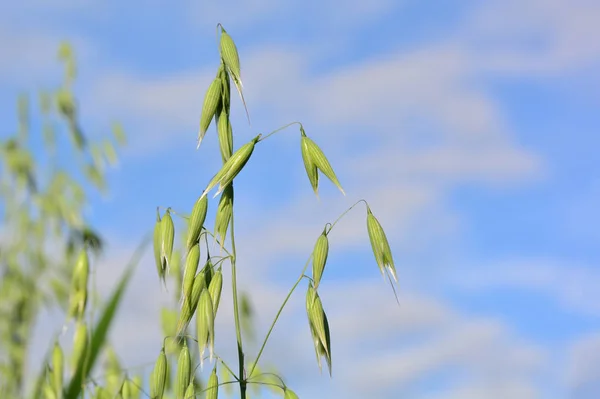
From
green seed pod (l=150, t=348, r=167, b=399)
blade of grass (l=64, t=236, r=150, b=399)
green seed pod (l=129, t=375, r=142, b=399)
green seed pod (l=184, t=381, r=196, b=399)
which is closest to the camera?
blade of grass (l=64, t=236, r=150, b=399)

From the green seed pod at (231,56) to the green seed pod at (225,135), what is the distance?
85 millimetres

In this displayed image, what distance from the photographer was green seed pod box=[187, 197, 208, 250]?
1525mm

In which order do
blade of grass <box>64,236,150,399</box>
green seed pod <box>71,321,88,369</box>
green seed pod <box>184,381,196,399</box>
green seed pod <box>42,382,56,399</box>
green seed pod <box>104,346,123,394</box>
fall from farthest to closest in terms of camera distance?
green seed pod <box>104,346,123,394</box> → green seed pod <box>42,382,56,399</box> → green seed pod <box>71,321,88,369</box> → green seed pod <box>184,381,196,399</box> → blade of grass <box>64,236,150,399</box>

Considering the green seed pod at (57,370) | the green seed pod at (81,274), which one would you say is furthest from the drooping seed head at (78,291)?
the green seed pod at (57,370)

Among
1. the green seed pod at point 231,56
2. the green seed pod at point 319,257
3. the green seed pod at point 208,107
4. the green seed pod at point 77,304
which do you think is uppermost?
the green seed pod at point 231,56

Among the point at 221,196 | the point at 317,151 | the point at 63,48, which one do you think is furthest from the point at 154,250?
the point at 63,48

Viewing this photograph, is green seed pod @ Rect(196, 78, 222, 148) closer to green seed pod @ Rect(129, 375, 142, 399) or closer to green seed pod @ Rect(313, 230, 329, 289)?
green seed pod @ Rect(313, 230, 329, 289)

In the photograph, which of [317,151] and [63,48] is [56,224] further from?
[317,151]

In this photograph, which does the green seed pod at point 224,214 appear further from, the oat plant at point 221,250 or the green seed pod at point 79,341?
the green seed pod at point 79,341

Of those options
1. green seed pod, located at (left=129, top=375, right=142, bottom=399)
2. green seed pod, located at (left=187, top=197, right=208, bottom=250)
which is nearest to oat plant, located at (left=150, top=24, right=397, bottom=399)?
green seed pod, located at (left=187, top=197, right=208, bottom=250)

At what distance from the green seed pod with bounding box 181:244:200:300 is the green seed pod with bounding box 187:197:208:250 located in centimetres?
2

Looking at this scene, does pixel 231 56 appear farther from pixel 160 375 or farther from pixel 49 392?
pixel 49 392

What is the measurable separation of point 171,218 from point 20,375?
1.51 meters

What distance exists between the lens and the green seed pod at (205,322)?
4.82 feet
